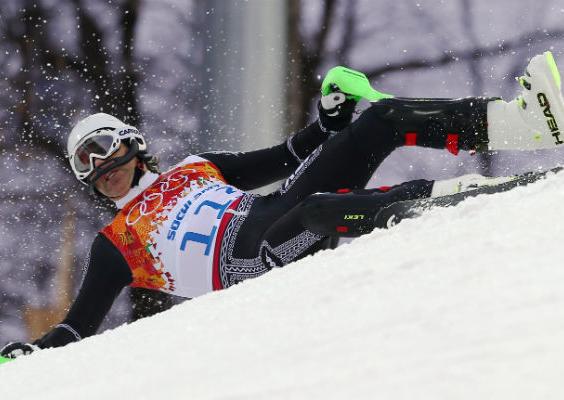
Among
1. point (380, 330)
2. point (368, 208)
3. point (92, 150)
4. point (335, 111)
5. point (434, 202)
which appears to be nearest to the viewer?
point (380, 330)

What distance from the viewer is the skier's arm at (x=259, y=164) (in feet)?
7.93

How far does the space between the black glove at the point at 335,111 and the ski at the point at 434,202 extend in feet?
2.03

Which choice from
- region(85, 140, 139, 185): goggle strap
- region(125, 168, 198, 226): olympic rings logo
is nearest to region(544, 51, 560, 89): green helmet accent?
region(125, 168, 198, 226): olympic rings logo

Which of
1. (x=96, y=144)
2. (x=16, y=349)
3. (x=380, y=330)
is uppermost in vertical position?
(x=96, y=144)

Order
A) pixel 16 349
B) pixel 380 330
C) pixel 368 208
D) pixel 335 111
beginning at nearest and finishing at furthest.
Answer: pixel 380 330 < pixel 368 208 < pixel 16 349 < pixel 335 111

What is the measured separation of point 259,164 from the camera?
243cm

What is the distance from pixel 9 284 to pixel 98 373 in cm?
523

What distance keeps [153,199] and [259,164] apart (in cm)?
36

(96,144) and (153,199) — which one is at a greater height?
(96,144)

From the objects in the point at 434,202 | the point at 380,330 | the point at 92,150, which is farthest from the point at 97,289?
the point at 380,330

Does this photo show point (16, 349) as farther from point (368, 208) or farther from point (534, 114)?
point (534, 114)

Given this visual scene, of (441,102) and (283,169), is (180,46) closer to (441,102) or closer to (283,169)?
(283,169)

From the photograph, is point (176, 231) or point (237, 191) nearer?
point (176, 231)

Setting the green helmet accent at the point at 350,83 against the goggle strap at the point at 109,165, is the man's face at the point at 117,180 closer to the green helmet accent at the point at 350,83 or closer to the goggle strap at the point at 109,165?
the goggle strap at the point at 109,165
